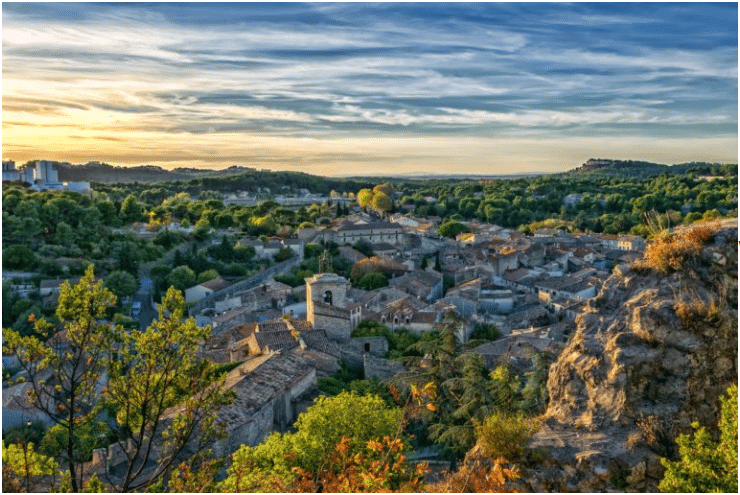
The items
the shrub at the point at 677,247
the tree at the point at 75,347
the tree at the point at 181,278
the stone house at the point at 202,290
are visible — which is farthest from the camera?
the tree at the point at 181,278

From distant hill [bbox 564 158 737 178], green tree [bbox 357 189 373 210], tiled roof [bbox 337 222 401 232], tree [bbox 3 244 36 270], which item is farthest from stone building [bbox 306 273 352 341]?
distant hill [bbox 564 158 737 178]

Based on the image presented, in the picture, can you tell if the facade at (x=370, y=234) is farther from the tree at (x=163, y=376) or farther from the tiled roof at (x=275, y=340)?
the tree at (x=163, y=376)

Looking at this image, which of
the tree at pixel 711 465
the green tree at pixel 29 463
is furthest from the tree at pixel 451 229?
the green tree at pixel 29 463

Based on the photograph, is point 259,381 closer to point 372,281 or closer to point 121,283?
point 372,281

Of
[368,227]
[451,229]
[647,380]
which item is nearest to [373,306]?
[647,380]

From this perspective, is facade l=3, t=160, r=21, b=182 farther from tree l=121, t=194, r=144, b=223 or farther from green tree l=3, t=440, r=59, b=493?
green tree l=3, t=440, r=59, b=493

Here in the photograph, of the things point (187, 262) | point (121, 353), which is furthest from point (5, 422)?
point (187, 262)
